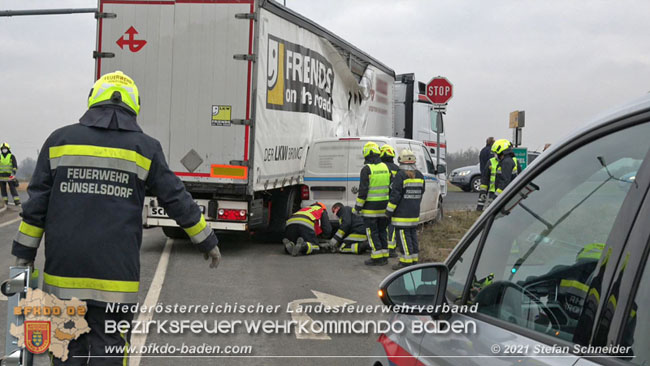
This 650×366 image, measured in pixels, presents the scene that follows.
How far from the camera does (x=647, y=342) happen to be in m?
1.54

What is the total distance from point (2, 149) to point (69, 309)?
20.5 m

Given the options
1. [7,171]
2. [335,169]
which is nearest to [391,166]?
[335,169]

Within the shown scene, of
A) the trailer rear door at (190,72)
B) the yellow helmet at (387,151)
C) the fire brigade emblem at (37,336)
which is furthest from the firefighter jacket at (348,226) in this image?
the fire brigade emblem at (37,336)

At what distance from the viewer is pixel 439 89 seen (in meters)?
14.4

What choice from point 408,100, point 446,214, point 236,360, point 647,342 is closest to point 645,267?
point 647,342

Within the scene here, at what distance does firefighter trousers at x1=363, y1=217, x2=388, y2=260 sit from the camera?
10710 mm

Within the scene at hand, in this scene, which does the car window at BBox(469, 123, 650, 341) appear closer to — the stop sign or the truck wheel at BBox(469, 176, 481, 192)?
the stop sign

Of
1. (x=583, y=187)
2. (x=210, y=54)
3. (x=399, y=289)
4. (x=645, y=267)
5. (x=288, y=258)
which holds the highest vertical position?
(x=210, y=54)

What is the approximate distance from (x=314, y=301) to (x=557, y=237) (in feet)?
18.7

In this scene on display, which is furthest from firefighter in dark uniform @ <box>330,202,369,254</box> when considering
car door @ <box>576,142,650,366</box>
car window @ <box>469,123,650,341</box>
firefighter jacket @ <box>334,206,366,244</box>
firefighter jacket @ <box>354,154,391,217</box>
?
car door @ <box>576,142,650,366</box>

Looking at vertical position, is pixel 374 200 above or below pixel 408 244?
above

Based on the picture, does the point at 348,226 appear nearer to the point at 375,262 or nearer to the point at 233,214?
the point at 375,262

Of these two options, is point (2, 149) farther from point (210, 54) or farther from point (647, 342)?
point (647, 342)

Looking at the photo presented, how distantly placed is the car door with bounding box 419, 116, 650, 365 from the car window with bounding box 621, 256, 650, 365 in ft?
0.30
